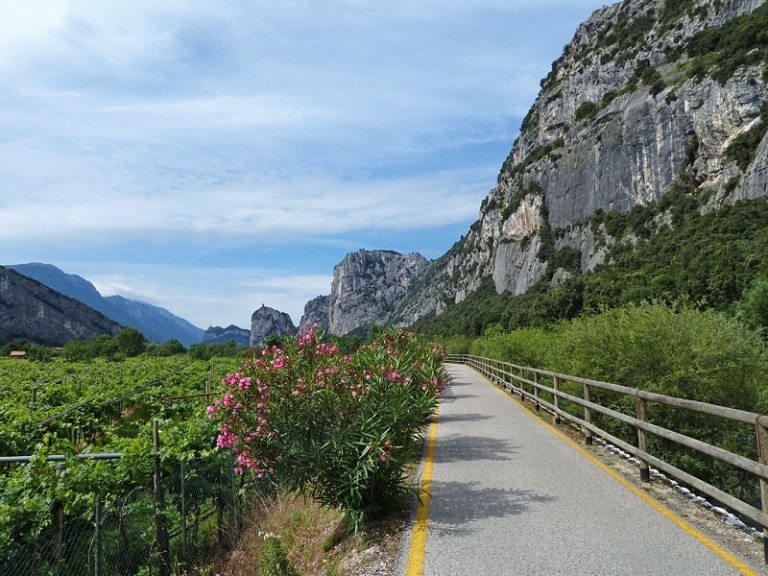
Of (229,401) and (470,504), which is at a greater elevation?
(229,401)

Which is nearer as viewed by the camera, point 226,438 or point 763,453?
point 763,453

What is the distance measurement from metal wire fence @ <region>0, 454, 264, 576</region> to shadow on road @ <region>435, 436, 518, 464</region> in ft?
11.4

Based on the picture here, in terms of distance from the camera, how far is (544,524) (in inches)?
236

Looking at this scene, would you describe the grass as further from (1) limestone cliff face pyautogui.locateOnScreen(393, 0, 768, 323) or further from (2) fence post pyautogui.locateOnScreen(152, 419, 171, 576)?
(1) limestone cliff face pyautogui.locateOnScreen(393, 0, 768, 323)

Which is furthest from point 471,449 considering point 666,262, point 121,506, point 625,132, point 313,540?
point 625,132

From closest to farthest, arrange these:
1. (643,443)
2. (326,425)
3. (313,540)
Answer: (326,425)
(313,540)
(643,443)

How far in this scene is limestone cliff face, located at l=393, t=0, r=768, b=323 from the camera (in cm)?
8256

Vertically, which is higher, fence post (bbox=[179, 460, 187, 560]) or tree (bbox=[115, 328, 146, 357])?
tree (bbox=[115, 328, 146, 357])

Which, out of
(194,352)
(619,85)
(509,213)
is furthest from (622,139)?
(194,352)

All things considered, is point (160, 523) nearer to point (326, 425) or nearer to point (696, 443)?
point (326, 425)

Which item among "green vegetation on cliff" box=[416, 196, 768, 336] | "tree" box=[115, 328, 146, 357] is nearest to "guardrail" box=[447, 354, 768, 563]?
"green vegetation on cliff" box=[416, 196, 768, 336]

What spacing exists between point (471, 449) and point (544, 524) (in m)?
4.60

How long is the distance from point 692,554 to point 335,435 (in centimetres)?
341

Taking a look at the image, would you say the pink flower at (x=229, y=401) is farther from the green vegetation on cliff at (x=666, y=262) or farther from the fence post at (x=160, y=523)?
the green vegetation on cliff at (x=666, y=262)
